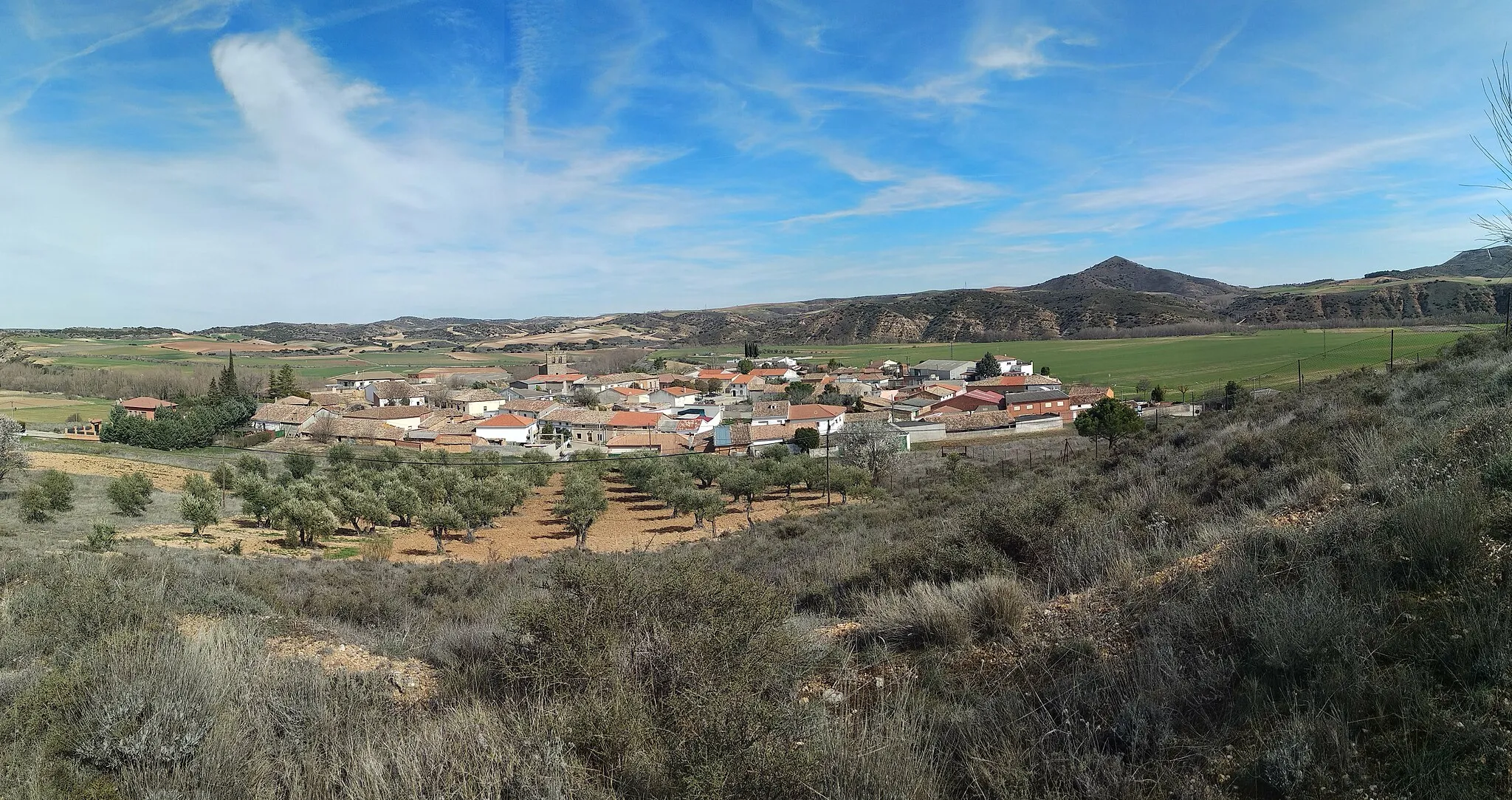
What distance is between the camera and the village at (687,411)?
170ft

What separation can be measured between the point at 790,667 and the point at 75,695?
397 centimetres

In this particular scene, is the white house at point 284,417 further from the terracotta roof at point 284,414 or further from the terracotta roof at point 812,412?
the terracotta roof at point 812,412

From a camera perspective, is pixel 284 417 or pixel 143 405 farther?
pixel 284 417

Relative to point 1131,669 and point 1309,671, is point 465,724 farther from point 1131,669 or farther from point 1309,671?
point 1309,671

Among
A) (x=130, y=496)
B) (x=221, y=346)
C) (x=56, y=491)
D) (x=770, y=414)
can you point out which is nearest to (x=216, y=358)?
(x=221, y=346)

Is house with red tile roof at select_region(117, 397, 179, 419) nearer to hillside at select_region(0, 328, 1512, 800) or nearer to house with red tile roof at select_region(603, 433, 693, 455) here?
house with red tile roof at select_region(603, 433, 693, 455)

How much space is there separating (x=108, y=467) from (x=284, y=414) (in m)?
24.9

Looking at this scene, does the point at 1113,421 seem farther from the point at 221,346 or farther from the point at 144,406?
the point at 221,346

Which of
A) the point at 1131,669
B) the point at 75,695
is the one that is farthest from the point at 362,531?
the point at 1131,669

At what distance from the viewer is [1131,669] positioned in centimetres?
357

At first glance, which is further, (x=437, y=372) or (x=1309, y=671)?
(x=437, y=372)

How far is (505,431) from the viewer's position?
57312 millimetres

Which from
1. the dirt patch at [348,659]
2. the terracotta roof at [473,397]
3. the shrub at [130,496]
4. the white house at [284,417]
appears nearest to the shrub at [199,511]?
the shrub at [130,496]

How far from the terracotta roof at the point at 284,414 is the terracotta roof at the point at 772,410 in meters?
37.9
